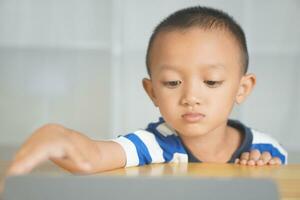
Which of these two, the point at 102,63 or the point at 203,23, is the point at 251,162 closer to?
the point at 203,23

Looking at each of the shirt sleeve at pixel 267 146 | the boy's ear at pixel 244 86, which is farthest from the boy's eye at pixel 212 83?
the shirt sleeve at pixel 267 146

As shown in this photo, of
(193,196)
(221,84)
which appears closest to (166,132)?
(221,84)

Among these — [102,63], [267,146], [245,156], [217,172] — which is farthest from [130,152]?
[102,63]

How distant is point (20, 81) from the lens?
2.26 meters

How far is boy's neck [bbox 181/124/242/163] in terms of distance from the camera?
947 millimetres

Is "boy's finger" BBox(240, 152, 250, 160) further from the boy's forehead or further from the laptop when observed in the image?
the laptop

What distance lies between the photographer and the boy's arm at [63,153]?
0.45 meters

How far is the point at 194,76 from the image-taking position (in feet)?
2.48

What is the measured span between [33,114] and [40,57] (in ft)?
0.81

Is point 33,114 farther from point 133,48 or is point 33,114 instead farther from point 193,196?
point 193,196

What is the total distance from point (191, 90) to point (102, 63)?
4.97ft

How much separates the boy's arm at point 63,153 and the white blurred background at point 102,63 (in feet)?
5.25

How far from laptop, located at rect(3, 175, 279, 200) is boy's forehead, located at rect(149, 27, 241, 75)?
416 mm

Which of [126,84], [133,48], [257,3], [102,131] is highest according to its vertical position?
[257,3]
